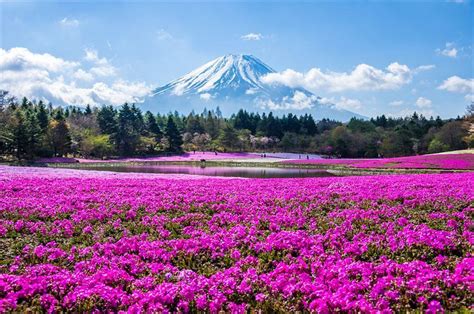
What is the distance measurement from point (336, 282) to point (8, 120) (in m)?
69.6

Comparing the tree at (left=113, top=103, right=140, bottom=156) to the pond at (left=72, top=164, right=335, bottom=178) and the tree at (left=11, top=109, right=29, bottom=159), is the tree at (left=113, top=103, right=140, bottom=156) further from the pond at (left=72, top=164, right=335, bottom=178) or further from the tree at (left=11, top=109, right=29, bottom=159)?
the pond at (left=72, top=164, right=335, bottom=178)

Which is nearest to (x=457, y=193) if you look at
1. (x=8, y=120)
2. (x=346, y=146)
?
(x=8, y=120)

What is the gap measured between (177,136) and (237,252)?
275ft

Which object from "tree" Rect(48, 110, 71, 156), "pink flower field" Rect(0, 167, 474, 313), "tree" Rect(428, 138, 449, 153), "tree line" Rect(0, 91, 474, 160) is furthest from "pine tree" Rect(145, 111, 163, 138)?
"pink flower field" Rect(0, 167, 474, 313)

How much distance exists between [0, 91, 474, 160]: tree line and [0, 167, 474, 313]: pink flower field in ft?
169

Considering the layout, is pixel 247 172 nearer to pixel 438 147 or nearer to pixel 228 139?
pixel 438 147

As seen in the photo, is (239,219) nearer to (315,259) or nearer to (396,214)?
(315,259)

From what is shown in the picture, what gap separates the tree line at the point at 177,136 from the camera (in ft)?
206

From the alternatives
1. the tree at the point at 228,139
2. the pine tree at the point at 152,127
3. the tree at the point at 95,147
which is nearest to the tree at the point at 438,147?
the tree at the point at 228,139

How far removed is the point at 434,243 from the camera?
29.3ft

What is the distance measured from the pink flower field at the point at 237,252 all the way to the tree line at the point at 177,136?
51652 millimetres

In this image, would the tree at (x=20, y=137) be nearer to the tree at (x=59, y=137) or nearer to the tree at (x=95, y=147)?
the tree at (x=59, y=137)

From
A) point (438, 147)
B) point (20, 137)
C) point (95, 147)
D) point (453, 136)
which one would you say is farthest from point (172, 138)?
point (453, 136)

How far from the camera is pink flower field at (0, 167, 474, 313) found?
6.11m
